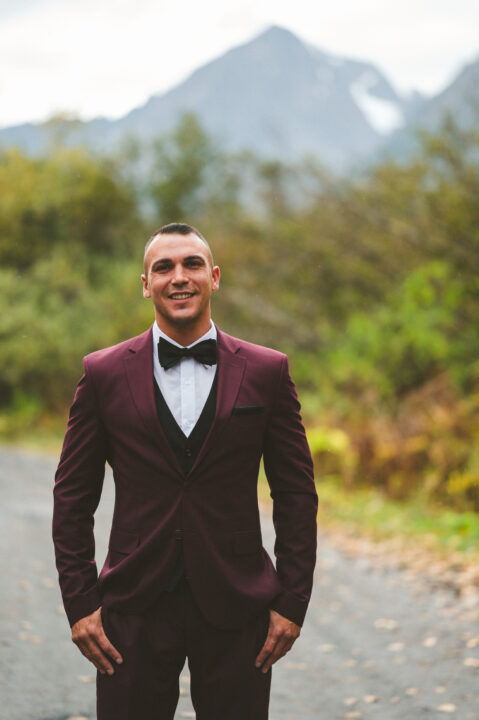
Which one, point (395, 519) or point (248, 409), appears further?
point (395, 519)

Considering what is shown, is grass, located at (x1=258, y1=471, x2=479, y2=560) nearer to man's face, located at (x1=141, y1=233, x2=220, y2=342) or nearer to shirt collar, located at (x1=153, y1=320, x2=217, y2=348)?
shirt collar, located at (x1=153, y1=320, x2=217, y2=348)

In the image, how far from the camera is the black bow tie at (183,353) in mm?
2559

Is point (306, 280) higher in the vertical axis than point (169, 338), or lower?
higher

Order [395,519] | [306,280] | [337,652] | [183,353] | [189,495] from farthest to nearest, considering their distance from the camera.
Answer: [306,280]
[395,519]
[337,652]
[183,353]
[189,495]

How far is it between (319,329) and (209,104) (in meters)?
73.1

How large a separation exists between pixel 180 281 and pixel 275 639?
45.8 inches

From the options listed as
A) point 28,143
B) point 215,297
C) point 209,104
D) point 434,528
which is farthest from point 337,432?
point 209,104

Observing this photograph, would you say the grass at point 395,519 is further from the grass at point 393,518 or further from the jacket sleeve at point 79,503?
the jacket sleeve at point 79,503

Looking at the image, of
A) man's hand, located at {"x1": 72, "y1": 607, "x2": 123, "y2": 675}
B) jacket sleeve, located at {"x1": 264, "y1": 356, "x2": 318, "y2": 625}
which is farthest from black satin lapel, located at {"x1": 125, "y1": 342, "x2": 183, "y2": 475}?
man's hand, located at {"x1": 72, "y1": 607, "x2": 123, "y2": 675}

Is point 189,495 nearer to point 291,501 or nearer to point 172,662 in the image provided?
point 291,501

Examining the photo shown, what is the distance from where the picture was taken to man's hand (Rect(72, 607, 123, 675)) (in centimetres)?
246

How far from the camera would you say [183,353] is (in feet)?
8.43

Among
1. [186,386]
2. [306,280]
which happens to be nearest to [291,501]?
[186,386]

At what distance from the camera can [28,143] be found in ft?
101
